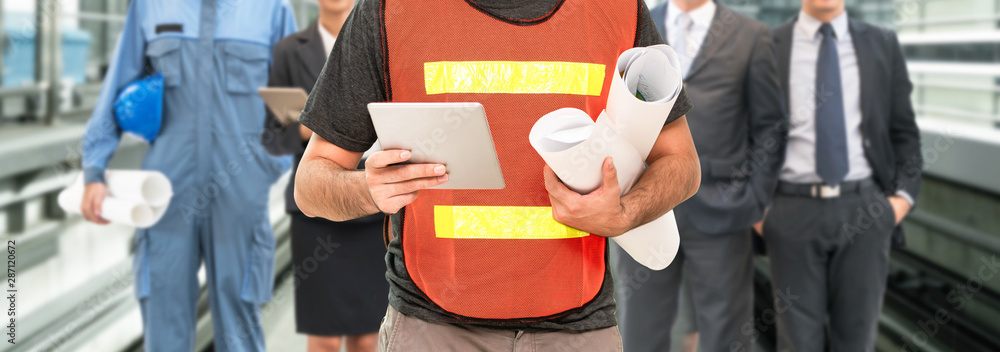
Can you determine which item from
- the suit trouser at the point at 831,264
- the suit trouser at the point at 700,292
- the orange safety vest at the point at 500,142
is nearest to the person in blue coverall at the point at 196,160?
the suit trouser at the point at 700,292

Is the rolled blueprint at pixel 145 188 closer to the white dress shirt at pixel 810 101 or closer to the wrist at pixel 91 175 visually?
the wrist at pixel 91 175

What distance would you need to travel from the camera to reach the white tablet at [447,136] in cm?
117

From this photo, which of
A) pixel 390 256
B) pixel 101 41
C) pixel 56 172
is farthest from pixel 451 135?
pixel 101 41

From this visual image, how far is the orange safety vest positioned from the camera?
146 cm

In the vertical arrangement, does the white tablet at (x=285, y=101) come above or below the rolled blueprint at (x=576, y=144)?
above

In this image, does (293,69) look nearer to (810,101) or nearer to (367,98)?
(367,98)

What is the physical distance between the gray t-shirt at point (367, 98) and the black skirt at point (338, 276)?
170 centimetres

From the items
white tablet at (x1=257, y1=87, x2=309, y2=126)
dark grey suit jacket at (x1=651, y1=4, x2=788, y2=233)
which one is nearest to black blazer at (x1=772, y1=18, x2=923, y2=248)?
dark grey suit jacket at (x1=651, y1=4, x2=788, y2=233)

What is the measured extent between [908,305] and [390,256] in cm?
404

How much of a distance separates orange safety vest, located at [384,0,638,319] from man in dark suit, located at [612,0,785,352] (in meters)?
1.69

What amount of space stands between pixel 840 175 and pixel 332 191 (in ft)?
7.72

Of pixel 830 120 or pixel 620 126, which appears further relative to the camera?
pixel 830 120

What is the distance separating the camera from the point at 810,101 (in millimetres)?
3283

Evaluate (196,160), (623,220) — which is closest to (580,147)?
(623,220)
